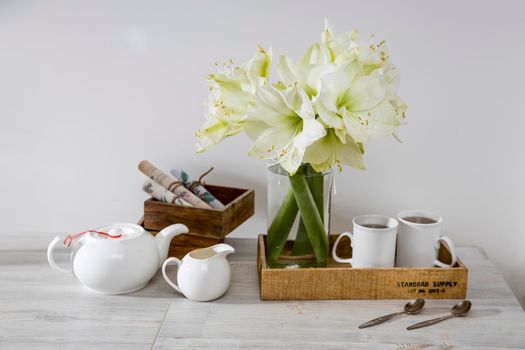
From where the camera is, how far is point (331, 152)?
3.88 feet

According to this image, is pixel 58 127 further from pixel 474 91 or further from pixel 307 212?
pixel 474 91

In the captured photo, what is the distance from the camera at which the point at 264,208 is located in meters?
1.68

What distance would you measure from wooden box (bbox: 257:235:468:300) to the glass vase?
0.22ft

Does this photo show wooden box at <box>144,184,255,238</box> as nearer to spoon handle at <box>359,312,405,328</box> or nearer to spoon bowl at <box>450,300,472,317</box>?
spoon handle at <box>359,312,405,328</box>

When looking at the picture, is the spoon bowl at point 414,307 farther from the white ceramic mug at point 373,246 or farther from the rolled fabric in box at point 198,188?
the rolled fabric in box at point 198,188

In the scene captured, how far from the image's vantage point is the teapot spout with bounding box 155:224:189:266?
137cm

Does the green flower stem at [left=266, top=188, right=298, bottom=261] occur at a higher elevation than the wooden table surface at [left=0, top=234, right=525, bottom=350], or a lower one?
higher

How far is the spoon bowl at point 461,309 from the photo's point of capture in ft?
4.00

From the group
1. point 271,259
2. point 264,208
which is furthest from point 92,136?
point 271,259

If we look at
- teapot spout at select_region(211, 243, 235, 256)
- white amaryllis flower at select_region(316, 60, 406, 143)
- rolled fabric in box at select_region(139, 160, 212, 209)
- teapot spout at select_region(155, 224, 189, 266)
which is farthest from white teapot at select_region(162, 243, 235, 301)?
white amaryllis flower at select_region(316, 60, 406, 143)

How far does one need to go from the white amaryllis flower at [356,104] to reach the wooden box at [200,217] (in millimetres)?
400

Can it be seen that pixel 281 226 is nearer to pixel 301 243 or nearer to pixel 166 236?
pixel 301 243

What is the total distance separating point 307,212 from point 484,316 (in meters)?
0.39

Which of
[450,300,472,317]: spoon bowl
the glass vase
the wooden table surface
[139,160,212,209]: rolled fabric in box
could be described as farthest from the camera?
[139,160,212,209]: rolled fabric in box
